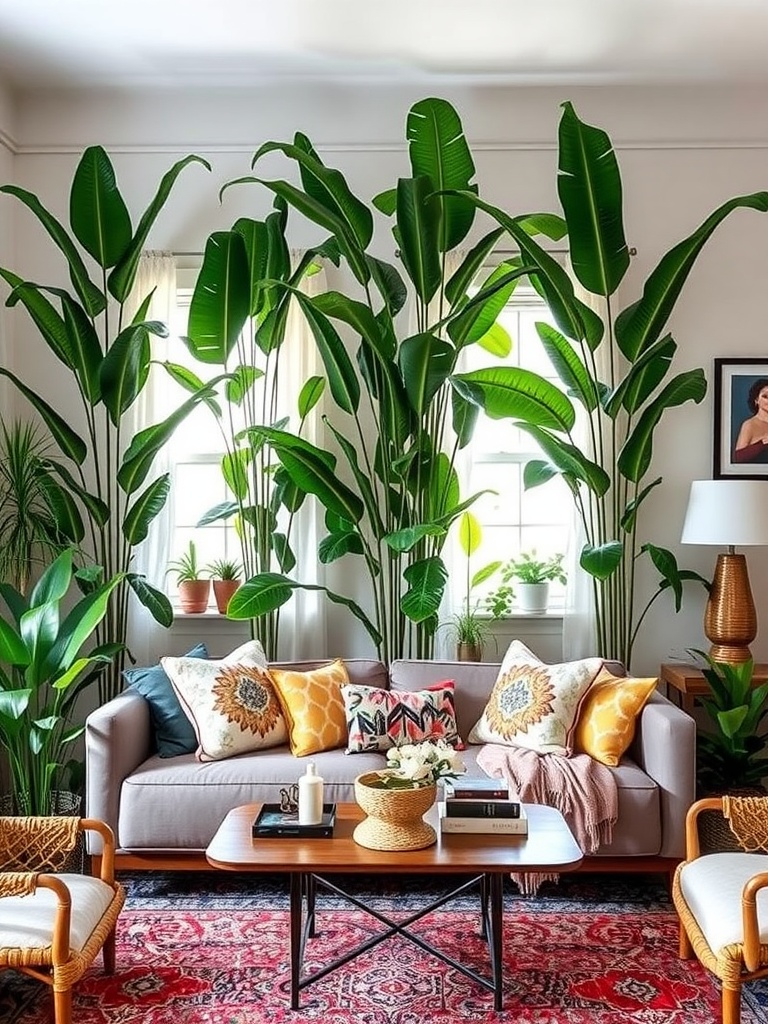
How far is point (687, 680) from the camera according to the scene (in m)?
4.11

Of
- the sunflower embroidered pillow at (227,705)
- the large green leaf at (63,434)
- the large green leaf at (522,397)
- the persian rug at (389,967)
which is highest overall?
the large green leaf at (522,397)

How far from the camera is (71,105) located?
15.2 feet

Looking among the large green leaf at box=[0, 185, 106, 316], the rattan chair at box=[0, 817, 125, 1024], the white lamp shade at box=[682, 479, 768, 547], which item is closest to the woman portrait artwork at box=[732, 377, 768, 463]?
the white lamp shade at box=[682, 479, 768, 547]

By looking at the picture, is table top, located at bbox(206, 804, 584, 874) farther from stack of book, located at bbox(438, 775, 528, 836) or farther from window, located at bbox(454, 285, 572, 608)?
window, located at bbox(454, 285, 572, 608)

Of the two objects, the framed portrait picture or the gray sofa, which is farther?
the framed portrait picture

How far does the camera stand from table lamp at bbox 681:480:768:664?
4.02 meters

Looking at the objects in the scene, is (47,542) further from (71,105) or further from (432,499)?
(71,105)

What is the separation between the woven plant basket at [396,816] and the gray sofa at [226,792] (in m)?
0.79

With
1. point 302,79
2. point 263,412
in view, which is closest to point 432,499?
point 263,412

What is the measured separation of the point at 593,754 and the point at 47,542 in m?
2.31

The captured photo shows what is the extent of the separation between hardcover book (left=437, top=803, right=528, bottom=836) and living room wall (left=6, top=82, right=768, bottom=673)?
6.45 ft

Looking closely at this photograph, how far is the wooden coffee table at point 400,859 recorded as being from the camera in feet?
8.35

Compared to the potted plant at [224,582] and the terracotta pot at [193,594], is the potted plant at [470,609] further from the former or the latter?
the terracotta pot at [193,594]

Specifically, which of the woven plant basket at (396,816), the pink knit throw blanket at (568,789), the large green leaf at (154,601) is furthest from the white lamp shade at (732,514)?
the large green leaf at (154,601)
